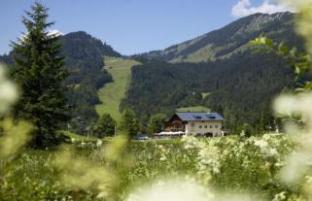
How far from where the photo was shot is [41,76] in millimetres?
50688

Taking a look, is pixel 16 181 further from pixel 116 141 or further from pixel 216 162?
pixel 216 162

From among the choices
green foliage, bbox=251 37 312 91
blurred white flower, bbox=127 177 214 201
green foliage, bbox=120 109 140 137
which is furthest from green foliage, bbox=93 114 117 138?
blurred white flower, bbox=127 177 214 201

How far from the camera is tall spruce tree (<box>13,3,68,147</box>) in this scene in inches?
1964

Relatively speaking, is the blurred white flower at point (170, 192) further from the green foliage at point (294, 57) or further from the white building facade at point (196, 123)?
the white building facade at point (196, 123)

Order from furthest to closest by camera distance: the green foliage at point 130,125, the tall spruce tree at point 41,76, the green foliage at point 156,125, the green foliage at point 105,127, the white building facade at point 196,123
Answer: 1. the green foliage at point 156,125
2. the white building facade at point 196,123
3. the green foliage at point 105,127
4. the tall spruce tree at point 41,76
5. the green foliage at point 130,125

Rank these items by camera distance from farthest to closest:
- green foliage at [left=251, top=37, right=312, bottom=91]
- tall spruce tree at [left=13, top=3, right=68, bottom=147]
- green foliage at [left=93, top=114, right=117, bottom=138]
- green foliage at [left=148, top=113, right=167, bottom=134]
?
1. green foliage at [left=148, top=113, right=167, bottom=134]
2. green foliage at [left=93, top=114, right=117, bottom=138]
3. tall spruce tree at [left=13, top=3, right=68, bottom=147]
4. green foliage at [left=251, top=37, right=312, bottom=91]

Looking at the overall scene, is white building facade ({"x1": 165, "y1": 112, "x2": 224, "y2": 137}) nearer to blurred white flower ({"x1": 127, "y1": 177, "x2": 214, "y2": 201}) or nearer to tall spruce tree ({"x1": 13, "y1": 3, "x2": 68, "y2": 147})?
tall spruce tree ({"x1": 13, "y1": 3, "x2": 68, "y2": 147})

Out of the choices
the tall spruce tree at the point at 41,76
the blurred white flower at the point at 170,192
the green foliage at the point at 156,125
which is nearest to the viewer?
the blurred white flower at the point at 170,192

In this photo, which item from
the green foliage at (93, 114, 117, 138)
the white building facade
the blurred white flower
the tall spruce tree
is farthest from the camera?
the white building facade

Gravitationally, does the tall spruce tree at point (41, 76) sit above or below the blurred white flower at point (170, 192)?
above

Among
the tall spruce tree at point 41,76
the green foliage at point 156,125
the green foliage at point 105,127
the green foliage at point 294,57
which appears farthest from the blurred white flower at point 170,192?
the green foliage at point 156,125

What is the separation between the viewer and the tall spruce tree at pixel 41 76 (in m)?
49.9

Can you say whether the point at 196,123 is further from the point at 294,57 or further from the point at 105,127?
the point at 294,57

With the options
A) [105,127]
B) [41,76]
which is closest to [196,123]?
[105,127]
